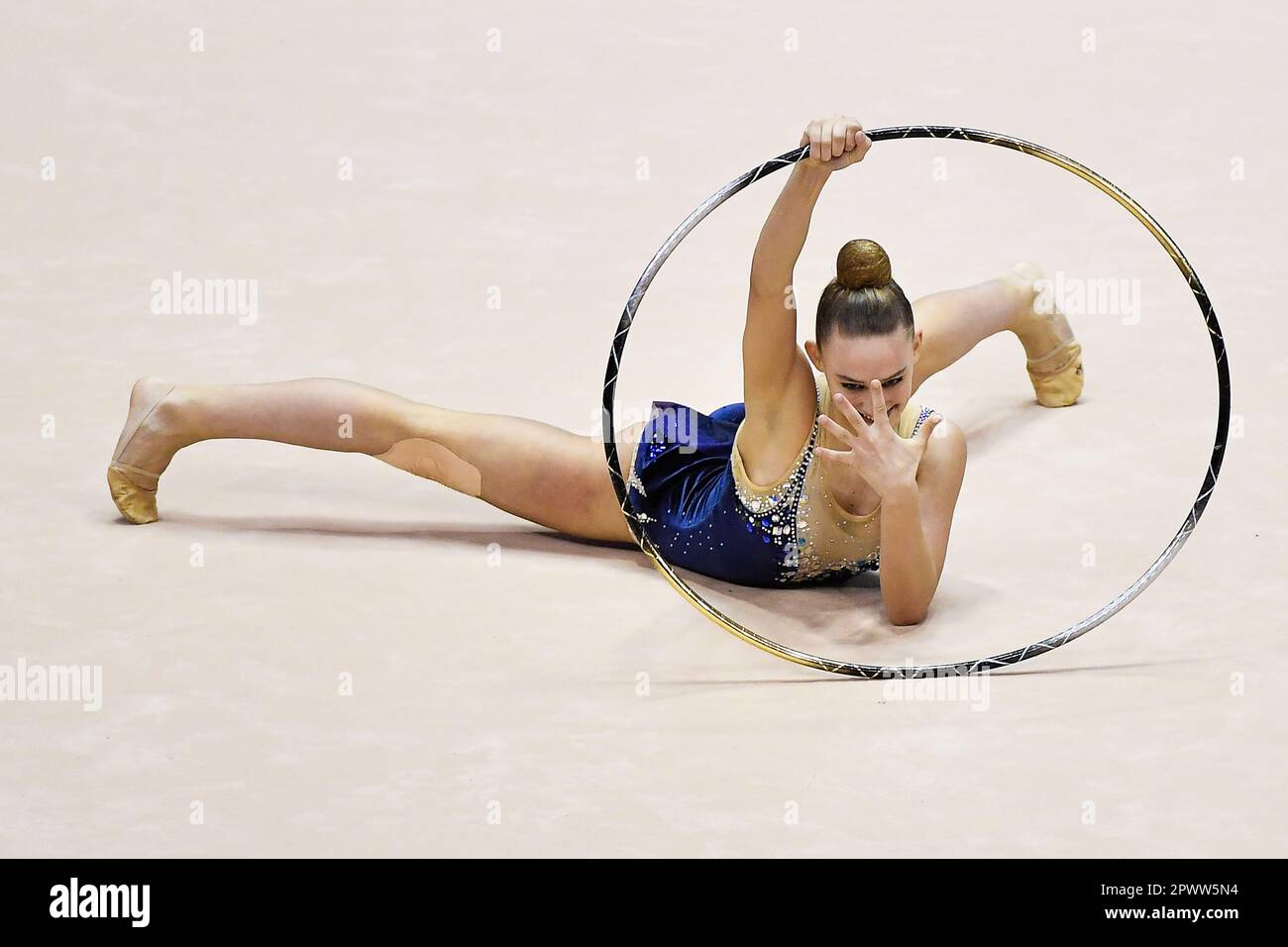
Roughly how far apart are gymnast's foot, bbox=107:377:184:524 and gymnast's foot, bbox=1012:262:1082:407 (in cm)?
178

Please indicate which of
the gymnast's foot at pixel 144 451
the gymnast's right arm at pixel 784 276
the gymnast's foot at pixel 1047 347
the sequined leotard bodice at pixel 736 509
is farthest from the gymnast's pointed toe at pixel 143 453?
the gymnast's foot at pixel 1047 347

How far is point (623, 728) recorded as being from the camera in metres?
3.01

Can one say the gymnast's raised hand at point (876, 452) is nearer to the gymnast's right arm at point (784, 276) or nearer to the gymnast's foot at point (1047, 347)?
the gymnast's right arm at point (784, 276)

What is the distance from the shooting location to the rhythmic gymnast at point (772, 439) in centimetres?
312

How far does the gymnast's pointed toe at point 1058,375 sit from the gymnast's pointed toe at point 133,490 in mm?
1902

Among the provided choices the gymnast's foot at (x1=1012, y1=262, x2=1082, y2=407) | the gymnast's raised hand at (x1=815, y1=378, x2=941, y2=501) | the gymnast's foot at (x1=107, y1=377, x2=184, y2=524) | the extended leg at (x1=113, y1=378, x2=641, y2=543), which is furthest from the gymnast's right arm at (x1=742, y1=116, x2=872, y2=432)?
the gymnast's foot at (x1=107, y1=377, x2=184, y2=524)

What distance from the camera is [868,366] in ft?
10.3

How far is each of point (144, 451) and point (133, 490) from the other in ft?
0.27

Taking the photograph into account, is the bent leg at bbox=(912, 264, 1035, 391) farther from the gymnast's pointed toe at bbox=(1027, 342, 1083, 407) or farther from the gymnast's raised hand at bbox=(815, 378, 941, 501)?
the gymnast's raised hand at bbox=(815, 378, 941, 501)

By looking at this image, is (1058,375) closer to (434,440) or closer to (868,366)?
(868,366)

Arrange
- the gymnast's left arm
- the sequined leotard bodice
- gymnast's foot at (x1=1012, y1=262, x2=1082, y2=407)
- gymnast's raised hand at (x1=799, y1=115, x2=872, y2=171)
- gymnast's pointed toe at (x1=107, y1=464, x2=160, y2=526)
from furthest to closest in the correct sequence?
gymnast's foot at (x1=1012, y1=262, x2=1082, y2=407)
gymnast's pointed toe at (x1=107, y1=464, x2=160, y2=526)
the sequined leotard bodice
the gymnast's left arm
gymnast's raised hand at (x1=799, y1=115, x2=872, y2=171)

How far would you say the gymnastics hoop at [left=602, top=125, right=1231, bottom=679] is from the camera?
3.12 meters

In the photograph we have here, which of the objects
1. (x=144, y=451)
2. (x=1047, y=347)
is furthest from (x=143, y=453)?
(x=1047, y=347)

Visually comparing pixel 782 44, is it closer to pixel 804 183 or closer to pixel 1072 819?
pixel 804 183
